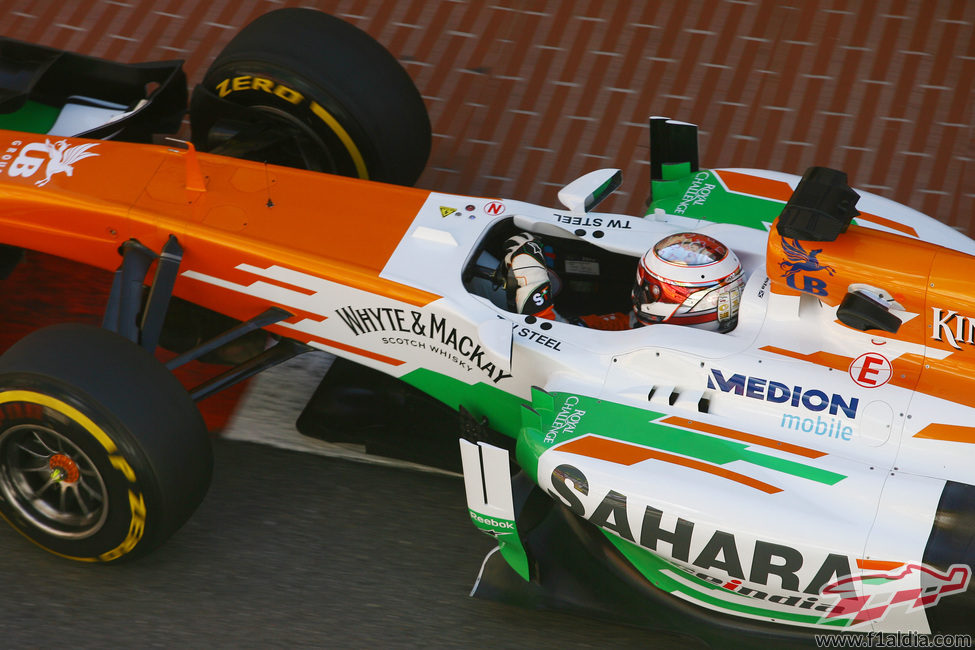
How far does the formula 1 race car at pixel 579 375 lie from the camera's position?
335 cm

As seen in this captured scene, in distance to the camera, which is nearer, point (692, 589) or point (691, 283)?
point (692, 589)

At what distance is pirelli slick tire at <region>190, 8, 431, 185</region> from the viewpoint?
4.70 m

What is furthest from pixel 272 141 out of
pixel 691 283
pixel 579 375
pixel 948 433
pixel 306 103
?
pixel 948 433

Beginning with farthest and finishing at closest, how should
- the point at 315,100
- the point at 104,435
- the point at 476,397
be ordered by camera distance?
1. the point at 315,100
2. the point at 476,397
3. the point at 104,435

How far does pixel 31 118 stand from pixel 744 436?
11.4 ft

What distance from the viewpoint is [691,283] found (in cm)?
376

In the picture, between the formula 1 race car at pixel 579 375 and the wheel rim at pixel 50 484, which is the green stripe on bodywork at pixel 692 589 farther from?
the wheel rim at pixel 50 484

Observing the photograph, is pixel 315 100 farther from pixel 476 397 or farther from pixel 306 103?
pixel 476 397

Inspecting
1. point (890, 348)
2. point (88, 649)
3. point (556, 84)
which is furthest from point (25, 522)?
point (556, 84)

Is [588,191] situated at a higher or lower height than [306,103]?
lower

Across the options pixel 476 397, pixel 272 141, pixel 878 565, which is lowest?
pixel 476 397

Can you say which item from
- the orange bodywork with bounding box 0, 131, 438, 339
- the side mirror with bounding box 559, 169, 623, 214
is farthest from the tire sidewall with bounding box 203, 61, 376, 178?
the side mirror with bounding box 559, 169, 623, 214

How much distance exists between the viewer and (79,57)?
193 inches

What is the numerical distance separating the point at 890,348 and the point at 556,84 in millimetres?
3509
